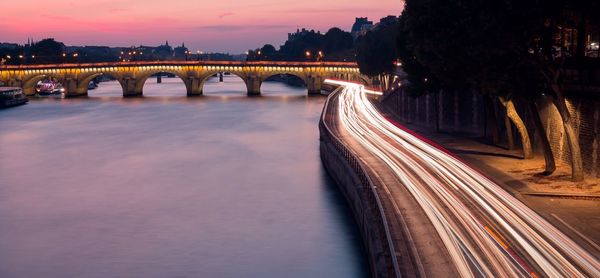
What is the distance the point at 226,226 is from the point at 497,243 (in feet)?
77.1

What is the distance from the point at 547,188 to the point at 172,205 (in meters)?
27.3

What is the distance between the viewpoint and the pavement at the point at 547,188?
99.3ft

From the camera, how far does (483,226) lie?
2947cm

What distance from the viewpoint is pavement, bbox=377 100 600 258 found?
30.3 meters

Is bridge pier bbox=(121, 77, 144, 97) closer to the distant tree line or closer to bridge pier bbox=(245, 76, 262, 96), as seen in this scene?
bridge pier bbox=(245, 76, 262, 96)

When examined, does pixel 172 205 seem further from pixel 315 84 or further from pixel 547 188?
pixel 315 84

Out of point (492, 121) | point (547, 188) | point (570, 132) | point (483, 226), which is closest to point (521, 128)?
point (570, 132)

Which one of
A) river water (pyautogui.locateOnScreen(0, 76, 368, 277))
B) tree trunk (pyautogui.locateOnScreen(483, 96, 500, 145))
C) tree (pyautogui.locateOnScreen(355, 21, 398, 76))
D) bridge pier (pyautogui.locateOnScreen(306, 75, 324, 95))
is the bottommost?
river water (pyautogui.locateOnScreen(0, 76, 368, 277))

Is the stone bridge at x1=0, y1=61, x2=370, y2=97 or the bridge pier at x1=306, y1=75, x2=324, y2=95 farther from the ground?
the stone bridge at x1=0, y1=61, x2=370, y2=97

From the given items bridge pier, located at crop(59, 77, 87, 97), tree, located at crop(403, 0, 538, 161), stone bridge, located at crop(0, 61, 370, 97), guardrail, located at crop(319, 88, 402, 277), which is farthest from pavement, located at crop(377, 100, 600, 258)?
bridge pier, located at crop(59, 77, 87, 97)

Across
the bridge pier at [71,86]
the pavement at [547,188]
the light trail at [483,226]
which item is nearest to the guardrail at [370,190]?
the light trail at [483,226]

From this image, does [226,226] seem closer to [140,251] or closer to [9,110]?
[140,251]

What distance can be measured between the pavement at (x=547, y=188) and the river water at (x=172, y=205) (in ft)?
29.9

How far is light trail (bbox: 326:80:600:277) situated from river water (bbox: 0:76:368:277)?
Answer: 5.28m
